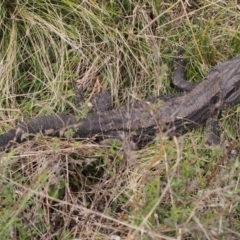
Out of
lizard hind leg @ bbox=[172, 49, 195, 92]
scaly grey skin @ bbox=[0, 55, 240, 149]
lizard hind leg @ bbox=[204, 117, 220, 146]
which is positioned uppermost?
lizard hind leg @ bbox=[172, 49, 195, 92]

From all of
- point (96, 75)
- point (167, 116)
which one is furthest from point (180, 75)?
point (96, 75)

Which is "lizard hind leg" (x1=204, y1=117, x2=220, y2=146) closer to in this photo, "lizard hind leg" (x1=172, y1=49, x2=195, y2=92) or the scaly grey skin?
the scaly grey skin

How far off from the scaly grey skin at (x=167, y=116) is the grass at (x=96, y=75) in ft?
0.34

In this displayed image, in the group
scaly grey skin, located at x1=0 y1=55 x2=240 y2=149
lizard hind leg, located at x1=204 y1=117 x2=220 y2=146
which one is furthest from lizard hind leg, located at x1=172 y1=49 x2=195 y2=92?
lizard hind leg, located at x1=204 y1=117 x2=220 y2=146

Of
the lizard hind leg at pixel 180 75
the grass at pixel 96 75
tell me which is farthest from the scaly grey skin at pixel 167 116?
the grass at pixel 96 75

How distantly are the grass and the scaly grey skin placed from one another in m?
0.10

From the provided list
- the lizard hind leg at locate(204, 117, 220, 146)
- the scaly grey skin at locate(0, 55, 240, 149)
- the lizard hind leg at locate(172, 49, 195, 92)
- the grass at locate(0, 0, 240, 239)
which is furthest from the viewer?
the lizard hind leg at locate(172, 49, 195, 92)

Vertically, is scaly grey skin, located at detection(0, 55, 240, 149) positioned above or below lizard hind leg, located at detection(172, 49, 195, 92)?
below

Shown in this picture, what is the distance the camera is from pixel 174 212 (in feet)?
11.5

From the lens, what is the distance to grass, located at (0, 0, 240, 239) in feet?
13.8

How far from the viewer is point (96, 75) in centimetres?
539

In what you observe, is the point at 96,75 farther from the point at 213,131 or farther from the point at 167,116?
the point at 213,131

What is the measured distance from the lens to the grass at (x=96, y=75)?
4.22 metres

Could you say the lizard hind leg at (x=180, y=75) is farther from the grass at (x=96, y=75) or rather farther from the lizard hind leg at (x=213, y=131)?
the lizard hind leg at (x=213, y=131)
